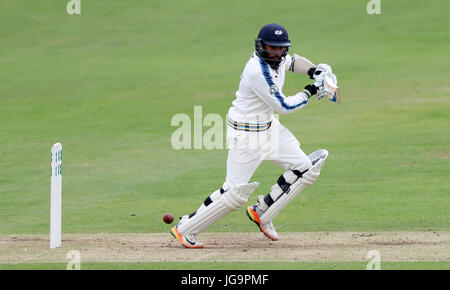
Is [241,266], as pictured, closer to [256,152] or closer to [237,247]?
[237,247]

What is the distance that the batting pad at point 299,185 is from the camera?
31.9 feet

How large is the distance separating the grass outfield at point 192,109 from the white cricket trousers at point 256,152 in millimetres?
1334

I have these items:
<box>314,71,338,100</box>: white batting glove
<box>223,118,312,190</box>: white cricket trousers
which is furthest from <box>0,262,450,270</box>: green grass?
<box>314,71,338,100</box>: white batting glove

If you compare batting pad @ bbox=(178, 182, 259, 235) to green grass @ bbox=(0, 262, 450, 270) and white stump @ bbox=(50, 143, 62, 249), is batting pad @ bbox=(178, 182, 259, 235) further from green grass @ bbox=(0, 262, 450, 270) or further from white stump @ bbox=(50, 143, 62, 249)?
white stump @ bbox=(50, 143, 62, 249)

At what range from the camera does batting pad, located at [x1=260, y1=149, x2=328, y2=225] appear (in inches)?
383

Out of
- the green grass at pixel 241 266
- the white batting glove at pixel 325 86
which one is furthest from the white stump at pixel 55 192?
the white batting glove at pixel 325 86

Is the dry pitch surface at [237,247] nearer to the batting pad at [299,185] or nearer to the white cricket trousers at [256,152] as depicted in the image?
the batting pad at [299,185]

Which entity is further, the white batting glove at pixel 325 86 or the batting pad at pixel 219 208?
the white batting glove at pixel 325 86

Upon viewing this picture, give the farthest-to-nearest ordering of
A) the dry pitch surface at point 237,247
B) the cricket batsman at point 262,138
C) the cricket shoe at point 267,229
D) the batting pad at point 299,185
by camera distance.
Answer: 1. the cricket shoe at point 267,229
2. the batting pad at point 299,185
3. the cricket batsman at point 262,138
4. the dry pitch surface at point 237,247

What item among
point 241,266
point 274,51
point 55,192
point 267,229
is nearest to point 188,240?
point 267,229

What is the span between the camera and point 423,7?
37156mm

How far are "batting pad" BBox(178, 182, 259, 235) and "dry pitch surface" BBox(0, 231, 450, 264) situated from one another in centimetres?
27

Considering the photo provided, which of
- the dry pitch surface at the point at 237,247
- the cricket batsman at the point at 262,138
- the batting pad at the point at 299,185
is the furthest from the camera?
the batting pad at the point at 299,185

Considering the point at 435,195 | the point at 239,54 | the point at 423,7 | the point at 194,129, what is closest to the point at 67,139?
the point at 194,129
